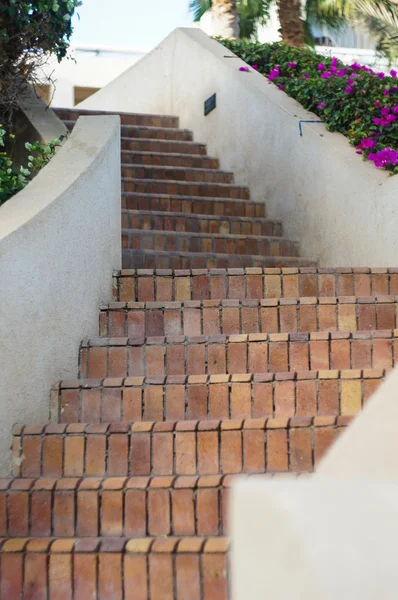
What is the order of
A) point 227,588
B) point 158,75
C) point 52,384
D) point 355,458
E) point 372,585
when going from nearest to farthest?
point 372,585, point 355,458, point 227,588, point 52,384, point 158,75

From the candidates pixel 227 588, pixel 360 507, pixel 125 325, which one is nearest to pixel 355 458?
pixel 360 507

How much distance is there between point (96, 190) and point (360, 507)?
377 centimetres

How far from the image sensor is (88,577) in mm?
3740

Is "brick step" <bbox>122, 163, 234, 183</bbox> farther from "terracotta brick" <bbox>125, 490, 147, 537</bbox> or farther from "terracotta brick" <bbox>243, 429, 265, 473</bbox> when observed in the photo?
"terracotta brick" <bbox>125, 490, 147, 537</bbox>

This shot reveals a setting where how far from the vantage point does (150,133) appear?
9.24 m

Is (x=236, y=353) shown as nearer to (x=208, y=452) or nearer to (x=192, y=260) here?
(x=208, y=452)

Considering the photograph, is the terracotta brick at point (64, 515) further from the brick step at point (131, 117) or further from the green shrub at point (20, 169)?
the brick step at point (131, 117)

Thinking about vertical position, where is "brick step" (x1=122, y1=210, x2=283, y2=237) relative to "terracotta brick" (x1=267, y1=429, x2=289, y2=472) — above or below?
above

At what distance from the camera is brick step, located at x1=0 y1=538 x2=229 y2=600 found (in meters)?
3.65

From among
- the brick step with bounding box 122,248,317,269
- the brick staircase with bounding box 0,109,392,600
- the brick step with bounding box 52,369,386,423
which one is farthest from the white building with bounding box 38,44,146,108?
the brick step with bounding box 52,369,386,423

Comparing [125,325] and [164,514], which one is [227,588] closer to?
[164,514]

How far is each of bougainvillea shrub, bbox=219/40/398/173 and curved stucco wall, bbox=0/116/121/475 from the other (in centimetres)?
188

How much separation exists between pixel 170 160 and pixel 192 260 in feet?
7.13

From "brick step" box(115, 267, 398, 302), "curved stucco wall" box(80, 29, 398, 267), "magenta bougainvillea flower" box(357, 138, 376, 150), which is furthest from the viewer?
"magenta bougainvillea flower" box(357, 138, 376, 150)
